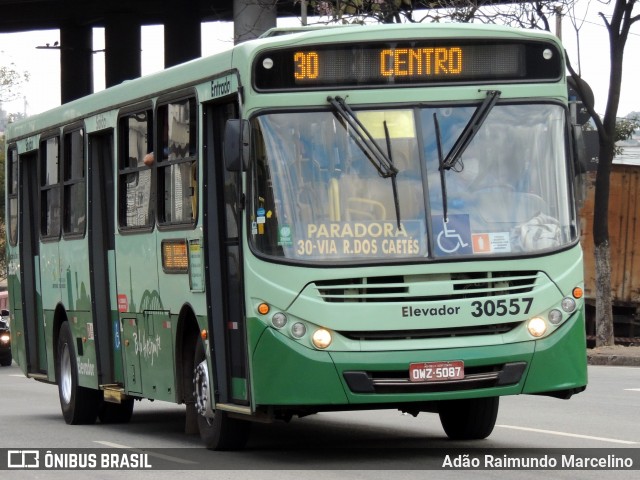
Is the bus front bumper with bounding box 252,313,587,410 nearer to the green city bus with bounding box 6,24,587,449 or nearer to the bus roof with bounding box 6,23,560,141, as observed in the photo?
the green city bus with bounding box 6,24,587,449

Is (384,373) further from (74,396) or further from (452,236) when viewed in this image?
(74,396)

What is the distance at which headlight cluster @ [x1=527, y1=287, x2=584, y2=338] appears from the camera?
11203mm

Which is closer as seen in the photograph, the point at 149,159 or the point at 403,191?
the point at 403,191

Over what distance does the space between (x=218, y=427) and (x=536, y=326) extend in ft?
8.84

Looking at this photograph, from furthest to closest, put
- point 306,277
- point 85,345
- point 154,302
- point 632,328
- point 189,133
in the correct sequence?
point 632,328 < point 85,345 < point 154,302 < point 189,133 < point 306,277

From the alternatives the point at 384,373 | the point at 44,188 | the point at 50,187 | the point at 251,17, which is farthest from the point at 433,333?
the point at 251,17

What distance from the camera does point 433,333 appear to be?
1109 centimetres

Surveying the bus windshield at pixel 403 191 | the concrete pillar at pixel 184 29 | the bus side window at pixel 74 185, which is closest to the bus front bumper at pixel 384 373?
the bus windshield at pixel 403 191

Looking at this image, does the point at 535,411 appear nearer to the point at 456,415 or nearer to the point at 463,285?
the point at 456,415

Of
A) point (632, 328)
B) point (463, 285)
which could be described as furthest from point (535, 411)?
point (632, 328)

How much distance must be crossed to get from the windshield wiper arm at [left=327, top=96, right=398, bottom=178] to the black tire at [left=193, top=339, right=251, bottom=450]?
2.27 meters

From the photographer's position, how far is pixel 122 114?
14.7 meters

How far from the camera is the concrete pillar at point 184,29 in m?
56.0

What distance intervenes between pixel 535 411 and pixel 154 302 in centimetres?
472
